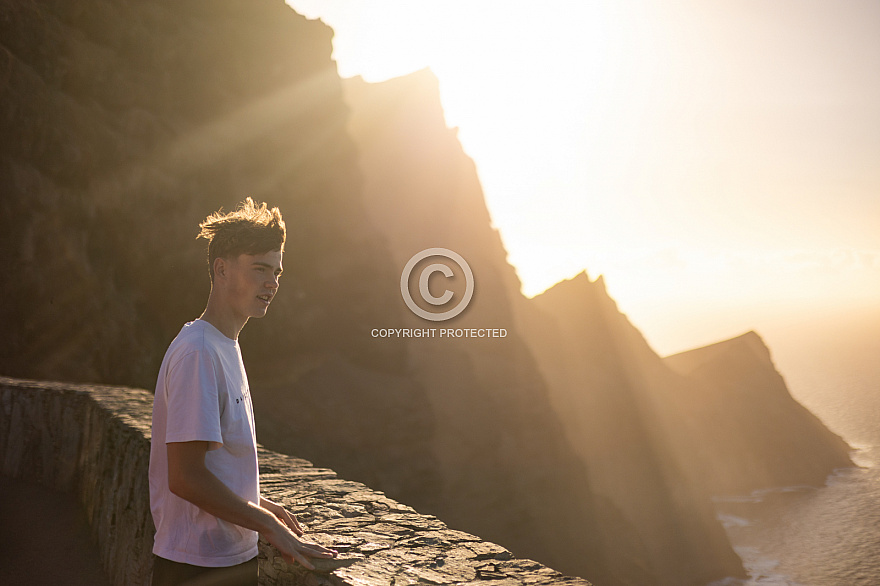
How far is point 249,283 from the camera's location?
6.74 ft

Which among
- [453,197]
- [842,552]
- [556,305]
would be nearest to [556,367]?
[556,305]

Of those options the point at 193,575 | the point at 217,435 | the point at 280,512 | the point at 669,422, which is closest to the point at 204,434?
the point at 217,435

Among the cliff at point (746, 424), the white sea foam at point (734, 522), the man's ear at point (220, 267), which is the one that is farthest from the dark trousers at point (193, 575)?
the white sea foam at point (734, 522)

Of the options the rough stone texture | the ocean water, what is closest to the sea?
the ocean water

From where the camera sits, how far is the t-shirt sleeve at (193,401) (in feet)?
5.53

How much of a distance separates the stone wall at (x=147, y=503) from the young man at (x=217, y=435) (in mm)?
758

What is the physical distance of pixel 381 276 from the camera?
3372 centimetres

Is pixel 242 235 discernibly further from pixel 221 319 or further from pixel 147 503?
pixel 147 503

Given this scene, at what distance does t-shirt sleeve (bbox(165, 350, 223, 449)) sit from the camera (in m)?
1.69

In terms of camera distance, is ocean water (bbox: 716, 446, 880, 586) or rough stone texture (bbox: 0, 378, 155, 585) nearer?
rough stone texture (bbox: 0, 378, 155, 585)

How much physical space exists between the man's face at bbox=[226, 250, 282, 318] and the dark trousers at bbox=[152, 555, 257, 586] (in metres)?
0.85

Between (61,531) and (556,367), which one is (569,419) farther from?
(61,531)

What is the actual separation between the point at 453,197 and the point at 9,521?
38218 mm

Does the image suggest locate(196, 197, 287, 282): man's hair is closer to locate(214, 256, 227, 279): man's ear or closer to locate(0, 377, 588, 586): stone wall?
locate(214, 256, 227, 279): man's ear
